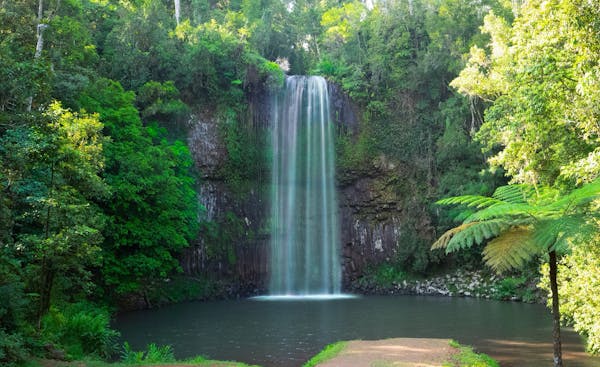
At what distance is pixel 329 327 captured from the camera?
626 inches

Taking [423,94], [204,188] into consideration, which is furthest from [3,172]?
[423,94]

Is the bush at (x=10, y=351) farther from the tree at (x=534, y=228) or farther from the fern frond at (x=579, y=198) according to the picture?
the fern frond at (x=579, y=198)

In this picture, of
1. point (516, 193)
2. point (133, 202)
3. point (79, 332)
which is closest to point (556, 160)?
point (516, 193)

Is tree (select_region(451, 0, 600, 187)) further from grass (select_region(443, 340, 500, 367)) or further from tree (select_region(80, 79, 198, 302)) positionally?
tree (select_region(80, 79, 198, 302))

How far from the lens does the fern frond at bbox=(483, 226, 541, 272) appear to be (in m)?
7.71

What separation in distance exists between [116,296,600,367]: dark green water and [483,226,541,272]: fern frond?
4.10 m

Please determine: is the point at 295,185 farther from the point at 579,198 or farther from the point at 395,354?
the point at 579,198

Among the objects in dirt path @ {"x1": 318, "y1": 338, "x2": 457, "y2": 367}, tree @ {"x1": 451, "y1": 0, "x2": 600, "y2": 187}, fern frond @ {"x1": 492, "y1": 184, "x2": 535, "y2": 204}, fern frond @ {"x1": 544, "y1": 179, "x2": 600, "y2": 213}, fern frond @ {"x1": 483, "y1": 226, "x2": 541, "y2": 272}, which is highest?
tree @ {"x1": 451, "y1": 0, "x2": 600, "y2": 187}

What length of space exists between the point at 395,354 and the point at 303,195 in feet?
59.5

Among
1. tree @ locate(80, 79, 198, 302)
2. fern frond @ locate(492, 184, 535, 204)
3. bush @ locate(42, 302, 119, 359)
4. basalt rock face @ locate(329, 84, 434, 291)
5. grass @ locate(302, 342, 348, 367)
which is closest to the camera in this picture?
fern frond @ locate(492, 184, 535, 204)

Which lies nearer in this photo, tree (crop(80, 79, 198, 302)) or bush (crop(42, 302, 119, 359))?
bush (crop(42, 302, 119, 359))

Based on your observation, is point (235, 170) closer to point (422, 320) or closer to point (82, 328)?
point (422, 320)

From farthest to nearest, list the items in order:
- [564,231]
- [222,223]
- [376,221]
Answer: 1. [376,221]
2. [222,223]
3. [564,231]

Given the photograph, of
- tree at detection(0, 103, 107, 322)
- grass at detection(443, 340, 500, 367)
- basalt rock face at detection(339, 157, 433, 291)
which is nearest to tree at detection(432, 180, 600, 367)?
grass at detection(443, 340, 500, 367)
